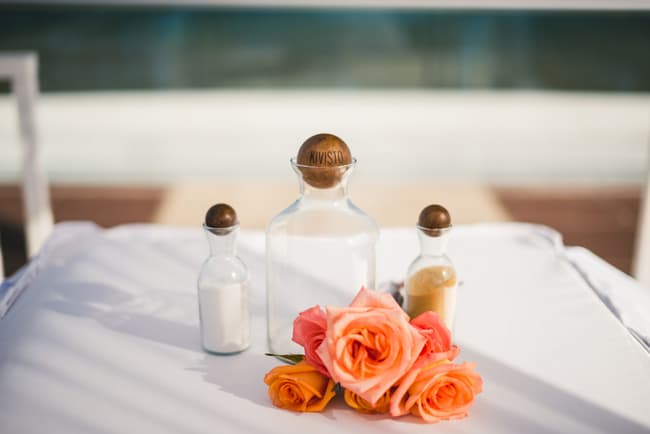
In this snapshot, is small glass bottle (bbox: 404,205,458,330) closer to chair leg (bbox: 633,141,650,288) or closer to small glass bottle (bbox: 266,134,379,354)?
small glass bottle (bbox: 266,134,379,354)

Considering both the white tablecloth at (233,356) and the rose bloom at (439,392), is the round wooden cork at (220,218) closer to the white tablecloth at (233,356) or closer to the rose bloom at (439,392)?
the white tablecloth at (233,356)

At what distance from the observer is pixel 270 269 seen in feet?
2.81

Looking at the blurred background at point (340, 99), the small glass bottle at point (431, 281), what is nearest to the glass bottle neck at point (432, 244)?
the small glass bottle at point (431, 281)

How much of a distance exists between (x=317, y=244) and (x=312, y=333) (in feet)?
1.07

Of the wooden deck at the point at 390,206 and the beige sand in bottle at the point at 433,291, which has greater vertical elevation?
the beige sand in bottle at the point at 433,291

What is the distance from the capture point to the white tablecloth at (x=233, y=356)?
69 cm

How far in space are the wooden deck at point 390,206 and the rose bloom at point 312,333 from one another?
213 cm

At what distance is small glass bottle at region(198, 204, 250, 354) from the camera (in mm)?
809

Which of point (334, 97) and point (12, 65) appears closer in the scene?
point (12, 65)

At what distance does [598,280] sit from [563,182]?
2.68 meters

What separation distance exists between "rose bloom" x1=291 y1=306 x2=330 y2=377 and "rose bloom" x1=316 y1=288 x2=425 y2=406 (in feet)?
0.08

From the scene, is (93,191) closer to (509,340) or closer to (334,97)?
(334,97)

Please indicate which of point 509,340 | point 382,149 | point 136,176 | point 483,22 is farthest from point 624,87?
point 509,340

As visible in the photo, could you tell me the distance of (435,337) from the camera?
716 millimetres
